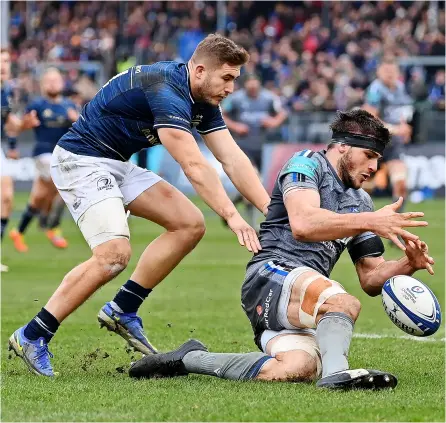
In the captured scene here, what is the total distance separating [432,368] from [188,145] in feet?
6.69

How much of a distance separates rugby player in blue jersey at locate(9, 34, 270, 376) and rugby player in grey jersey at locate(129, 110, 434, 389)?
25 centimetres

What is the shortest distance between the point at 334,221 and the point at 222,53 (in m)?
1.41

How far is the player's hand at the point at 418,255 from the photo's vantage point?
626 cm

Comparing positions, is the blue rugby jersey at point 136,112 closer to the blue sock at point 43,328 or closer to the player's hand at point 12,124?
the blue sock at point 43,328

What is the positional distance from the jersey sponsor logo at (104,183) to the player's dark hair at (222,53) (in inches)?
37.8

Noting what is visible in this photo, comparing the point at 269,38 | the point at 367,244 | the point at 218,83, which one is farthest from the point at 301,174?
the point at 269,38

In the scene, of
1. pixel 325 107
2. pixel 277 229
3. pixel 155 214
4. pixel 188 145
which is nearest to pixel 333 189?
pixel 277 229

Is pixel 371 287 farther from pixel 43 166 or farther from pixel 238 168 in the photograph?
pixel 43 166

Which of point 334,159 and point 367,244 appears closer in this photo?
point 334,159

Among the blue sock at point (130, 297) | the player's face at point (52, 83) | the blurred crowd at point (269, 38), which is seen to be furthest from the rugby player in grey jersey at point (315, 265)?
the blurred crowd at point (269, 38)

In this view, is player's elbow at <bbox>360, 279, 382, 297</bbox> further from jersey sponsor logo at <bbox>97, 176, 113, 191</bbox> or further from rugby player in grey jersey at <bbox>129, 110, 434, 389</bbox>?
jersey sponsor logo at <bbox>97, 176, 113, 191</bbox>

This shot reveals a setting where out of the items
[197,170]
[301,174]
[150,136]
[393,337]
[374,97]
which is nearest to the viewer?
[301,174]

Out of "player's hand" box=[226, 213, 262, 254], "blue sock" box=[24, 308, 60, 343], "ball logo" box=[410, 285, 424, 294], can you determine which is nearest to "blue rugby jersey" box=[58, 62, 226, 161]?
"player's hand" box=[226, 213, 262, 254]

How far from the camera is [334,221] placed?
239 inches
